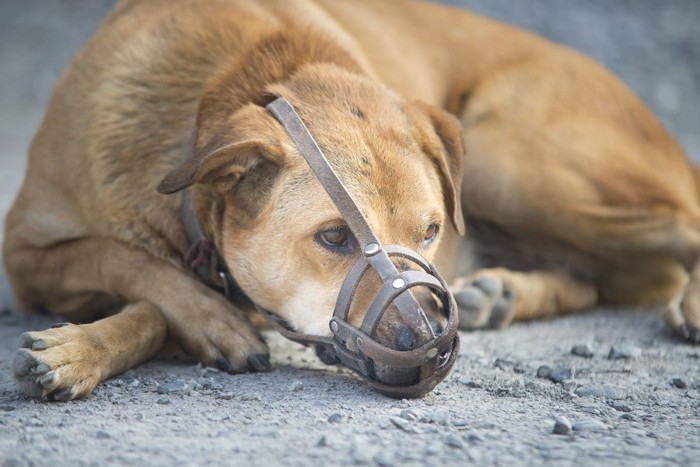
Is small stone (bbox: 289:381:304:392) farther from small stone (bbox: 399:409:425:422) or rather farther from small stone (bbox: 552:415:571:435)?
small stone (bbox: 552:415:571:435)

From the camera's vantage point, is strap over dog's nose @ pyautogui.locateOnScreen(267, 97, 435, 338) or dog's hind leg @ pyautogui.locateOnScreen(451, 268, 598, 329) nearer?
strap over dog's nose @ pyautogui.locateOnScreen(267, 97, 435, 338)

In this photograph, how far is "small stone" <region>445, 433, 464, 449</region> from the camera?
2.47 m

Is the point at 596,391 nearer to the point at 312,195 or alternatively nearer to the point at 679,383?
the point at 679,383

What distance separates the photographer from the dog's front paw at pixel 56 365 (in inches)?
108

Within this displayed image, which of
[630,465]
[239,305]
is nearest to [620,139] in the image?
[239,305]

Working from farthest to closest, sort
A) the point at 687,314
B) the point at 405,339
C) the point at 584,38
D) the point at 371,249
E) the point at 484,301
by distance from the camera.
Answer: the point at 584,38 < the point at 484,301 < the point at 687,314 < the point at 371,249 < the point at 405,339

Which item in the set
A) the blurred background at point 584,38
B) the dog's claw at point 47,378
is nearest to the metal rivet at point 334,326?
the dog's claw at point 47,378

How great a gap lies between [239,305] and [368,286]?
2.67 ft

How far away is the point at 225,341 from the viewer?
3.23 metres

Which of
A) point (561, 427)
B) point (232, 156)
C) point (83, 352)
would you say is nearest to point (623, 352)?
point (561, 427)

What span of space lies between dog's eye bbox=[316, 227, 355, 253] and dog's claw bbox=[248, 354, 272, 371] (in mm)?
503

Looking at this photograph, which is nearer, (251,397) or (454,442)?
(454,442)

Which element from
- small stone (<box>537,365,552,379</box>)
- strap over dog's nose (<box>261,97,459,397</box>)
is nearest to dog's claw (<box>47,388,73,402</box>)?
strap over dog's nose (<box>261,97,459,397</box>)

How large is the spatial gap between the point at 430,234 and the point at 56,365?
4.24 feet
